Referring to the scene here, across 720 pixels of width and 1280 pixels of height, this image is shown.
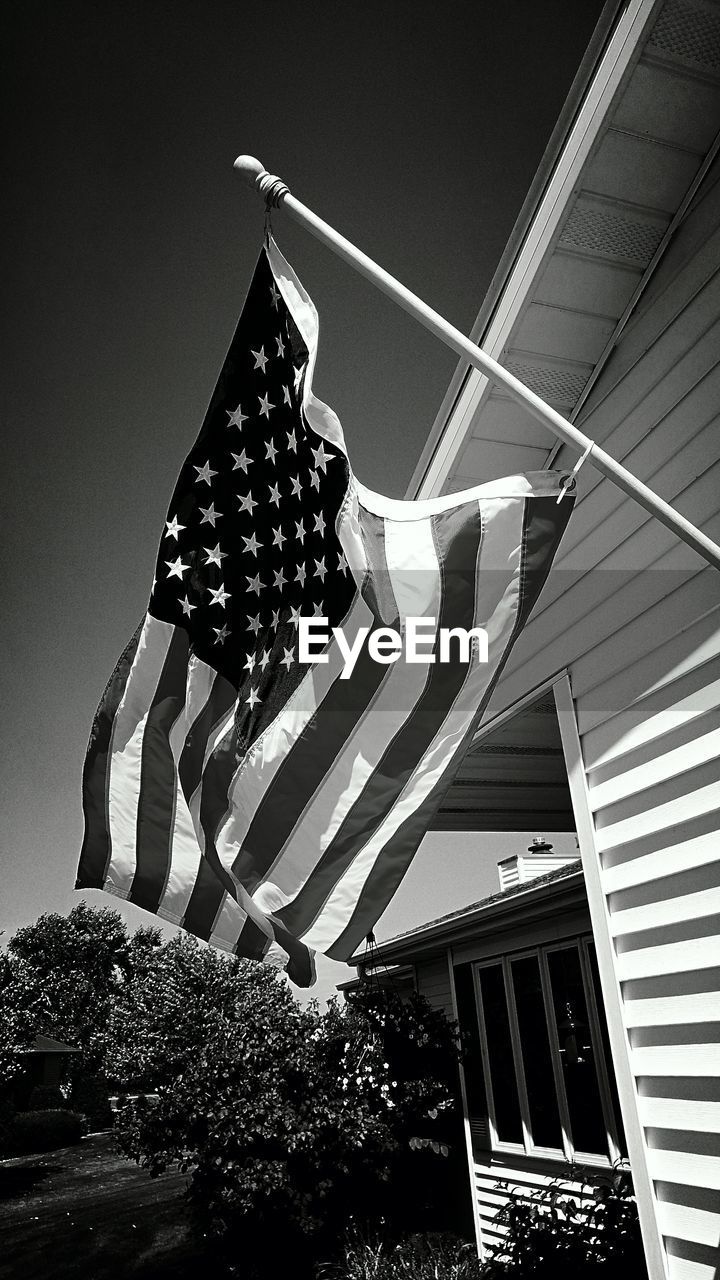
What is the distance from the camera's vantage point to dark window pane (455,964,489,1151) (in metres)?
11.3

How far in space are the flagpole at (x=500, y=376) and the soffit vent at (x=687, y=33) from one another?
71.0 inches

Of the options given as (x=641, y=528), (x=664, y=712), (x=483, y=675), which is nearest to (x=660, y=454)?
(x=641, y=528)

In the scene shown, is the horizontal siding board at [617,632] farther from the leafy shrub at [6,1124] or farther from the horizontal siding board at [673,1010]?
the leafy shrub at [6,1124]

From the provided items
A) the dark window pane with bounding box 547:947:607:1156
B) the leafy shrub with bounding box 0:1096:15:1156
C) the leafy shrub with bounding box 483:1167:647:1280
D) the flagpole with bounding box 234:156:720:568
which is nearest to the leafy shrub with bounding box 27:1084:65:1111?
the leafy shrub with bounding box 0:1096:15:1156

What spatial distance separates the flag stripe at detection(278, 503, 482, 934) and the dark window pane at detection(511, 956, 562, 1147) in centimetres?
802

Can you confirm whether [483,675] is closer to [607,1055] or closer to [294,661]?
[294,661]

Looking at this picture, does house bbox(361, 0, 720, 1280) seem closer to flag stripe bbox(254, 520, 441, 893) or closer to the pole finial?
flag stripe bbox(254, 520, 441, 893)

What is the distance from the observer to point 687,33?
12.2 ft

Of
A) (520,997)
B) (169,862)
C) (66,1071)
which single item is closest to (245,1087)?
(520,997)

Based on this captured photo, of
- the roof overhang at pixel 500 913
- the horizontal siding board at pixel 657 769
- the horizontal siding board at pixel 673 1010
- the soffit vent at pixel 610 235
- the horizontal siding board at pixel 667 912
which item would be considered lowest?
the horizontal siding board at pixel 673 1010

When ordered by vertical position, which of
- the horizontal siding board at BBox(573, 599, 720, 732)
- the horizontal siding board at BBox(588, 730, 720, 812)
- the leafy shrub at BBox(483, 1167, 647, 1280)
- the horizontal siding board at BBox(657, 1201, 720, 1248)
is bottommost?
the leafy shrub at BBox(483, 1167, 647, 1280)

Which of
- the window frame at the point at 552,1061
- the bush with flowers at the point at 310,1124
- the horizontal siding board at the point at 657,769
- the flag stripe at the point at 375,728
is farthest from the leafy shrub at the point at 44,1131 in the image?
the flag stripe at the point at 375,728

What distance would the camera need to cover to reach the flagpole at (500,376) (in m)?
2.97

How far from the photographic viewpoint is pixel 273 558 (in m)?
4.08
